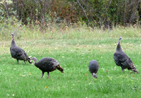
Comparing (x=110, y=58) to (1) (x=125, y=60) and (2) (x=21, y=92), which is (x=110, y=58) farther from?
(2) (x=21, y=92)

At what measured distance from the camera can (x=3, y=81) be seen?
7.86 metres

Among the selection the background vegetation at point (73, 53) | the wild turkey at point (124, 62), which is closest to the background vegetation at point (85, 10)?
the background vegetation at point (73, 53)

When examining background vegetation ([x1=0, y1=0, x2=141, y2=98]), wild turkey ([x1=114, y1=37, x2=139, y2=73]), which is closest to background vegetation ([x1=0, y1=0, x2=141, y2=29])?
background vegetation ([x1=0, y1=0, x2=141, y2=98])

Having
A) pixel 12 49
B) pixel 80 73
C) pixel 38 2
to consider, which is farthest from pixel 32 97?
pixel 38 2

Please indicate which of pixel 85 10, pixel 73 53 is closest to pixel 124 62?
pixel 73 53

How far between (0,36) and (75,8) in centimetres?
1206

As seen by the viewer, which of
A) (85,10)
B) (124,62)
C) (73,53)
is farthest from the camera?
(85,10)

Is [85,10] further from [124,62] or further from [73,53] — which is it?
[124,62]

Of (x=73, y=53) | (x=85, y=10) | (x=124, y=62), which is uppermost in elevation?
A: (x=124, y=62)

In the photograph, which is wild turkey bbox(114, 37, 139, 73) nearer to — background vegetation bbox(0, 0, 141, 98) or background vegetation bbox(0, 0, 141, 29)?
background vegetation bbox(0, 0, 141, 98)

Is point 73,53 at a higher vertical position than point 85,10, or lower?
lower

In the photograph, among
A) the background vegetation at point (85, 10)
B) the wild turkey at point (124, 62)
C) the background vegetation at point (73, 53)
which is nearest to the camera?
the background vegetation at point (73, 53)

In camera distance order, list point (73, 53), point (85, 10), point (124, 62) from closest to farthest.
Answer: point (124, 62)
point (73, 53)
point (85, 10)

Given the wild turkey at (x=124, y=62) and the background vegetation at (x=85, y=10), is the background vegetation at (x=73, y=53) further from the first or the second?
the wild turkey at (x=124, y=62)
